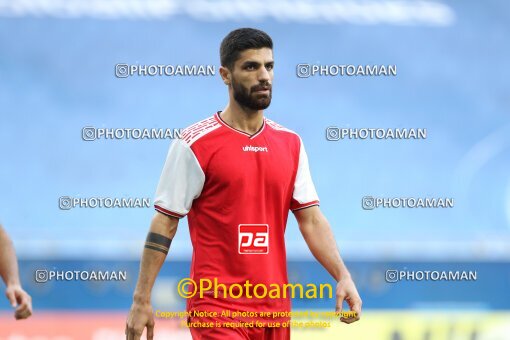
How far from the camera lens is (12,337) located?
324 inches

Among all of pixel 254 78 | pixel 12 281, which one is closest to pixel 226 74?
pixel 254 78

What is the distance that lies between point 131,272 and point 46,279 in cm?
69

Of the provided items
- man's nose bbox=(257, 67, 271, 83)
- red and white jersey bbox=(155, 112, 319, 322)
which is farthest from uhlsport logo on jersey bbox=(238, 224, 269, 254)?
man's nose bbox=(257, 67, 271, 83)

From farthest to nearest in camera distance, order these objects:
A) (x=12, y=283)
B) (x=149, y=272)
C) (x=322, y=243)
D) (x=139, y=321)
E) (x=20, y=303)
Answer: (x=322, y=243) < (x=149, y=272) < (x=139, y=321) < (x=12, y=283) < (x=20, y=303)

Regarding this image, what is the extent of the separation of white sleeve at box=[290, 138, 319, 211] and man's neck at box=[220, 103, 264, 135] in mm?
314

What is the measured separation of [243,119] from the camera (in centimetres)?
551

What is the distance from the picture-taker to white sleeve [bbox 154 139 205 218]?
17.4 ft

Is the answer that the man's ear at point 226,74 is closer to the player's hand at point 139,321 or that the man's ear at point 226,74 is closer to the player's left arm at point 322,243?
the player's left arm at point 322,243

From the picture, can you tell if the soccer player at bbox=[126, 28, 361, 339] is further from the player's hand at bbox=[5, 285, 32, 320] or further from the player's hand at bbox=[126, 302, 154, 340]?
the player's hand at bbox=[5, 285, 32, 320]

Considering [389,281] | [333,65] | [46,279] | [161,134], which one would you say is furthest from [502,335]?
[46,279]

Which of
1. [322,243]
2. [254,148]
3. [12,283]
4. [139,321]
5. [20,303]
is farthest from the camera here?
[322,243]

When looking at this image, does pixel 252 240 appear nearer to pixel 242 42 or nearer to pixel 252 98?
pixel 252 98

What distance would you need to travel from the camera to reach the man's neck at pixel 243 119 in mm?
5492

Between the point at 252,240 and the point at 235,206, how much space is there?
20 centimetres
